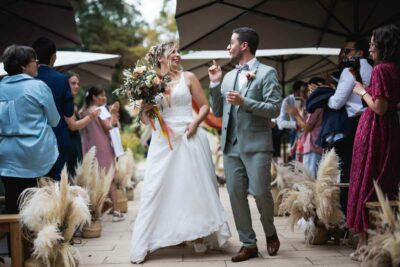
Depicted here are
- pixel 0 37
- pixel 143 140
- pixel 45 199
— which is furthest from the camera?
pixel 143 140

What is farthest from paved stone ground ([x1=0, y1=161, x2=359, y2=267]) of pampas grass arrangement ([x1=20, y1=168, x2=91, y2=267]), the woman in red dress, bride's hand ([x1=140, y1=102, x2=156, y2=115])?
bride's hand ([x1=140, y1=102, x2=156, y2=115])

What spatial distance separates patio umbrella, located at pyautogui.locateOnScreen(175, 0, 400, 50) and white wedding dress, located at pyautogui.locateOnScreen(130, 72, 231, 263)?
68.0 inches

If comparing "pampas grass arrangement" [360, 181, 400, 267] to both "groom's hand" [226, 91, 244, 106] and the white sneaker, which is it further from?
the white sneaker

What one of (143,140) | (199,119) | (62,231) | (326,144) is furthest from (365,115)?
(143,140)

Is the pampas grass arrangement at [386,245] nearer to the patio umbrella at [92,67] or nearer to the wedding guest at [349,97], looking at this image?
the wedding guest at [349,97]

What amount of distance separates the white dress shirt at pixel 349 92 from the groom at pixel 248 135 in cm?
72

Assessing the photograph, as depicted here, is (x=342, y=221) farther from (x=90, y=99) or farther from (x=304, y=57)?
(x=304, y=57)

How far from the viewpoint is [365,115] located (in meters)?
4.63

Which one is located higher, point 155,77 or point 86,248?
point 155,77

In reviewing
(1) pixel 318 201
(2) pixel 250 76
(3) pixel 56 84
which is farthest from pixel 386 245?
(3) pixel 56 84

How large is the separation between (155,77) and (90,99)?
2.95m

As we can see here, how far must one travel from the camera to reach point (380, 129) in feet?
14.7

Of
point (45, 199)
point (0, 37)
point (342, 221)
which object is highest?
point (0, 37)

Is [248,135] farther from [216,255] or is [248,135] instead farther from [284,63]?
[284,63]
